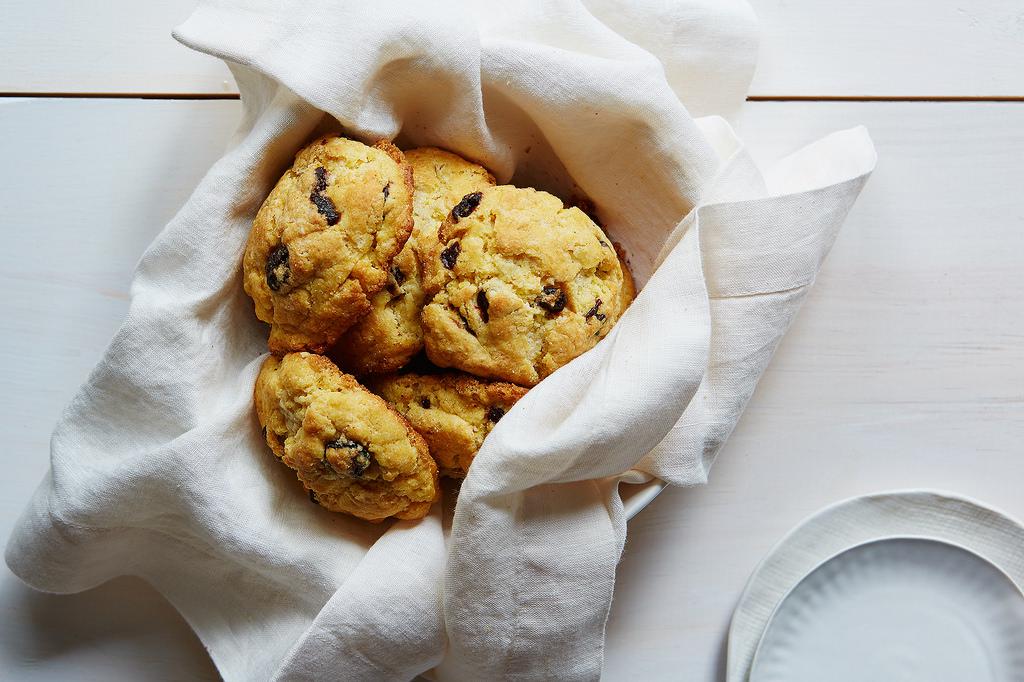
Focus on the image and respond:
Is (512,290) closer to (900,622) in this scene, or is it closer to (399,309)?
(399,309)

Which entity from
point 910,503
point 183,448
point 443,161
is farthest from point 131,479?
point 910,503

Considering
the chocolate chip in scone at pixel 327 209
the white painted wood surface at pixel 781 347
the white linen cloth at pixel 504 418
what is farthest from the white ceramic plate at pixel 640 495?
the chocolate chip in scone at pixel 327 209

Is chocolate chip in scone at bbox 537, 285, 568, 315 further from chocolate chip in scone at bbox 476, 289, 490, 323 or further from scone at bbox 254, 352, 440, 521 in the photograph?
scone at bbox 254, 352, 440, 521

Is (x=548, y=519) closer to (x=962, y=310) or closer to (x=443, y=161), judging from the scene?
(x=443, y=161)

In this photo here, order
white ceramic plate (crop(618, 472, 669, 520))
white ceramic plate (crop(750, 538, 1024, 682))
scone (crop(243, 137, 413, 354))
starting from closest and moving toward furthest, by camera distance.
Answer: scone (crop(243, 137, 413, 354)) < white ceramic plate (crop(618, 472, 669, 520)) < white ceramic plate (crop(750, 538, 1024, 682))

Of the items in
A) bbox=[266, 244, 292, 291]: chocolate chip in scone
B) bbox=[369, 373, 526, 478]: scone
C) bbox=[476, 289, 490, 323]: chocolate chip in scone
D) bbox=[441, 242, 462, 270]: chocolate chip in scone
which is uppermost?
bbox=[441, 242, 462, 270]: chocolate chip in scone

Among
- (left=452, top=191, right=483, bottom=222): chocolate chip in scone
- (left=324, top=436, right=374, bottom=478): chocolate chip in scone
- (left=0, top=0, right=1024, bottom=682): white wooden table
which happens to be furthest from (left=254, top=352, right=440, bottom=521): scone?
(left=0, top=0, right=1024, bottom=682): white wooden table
